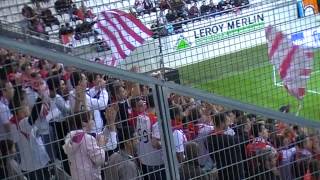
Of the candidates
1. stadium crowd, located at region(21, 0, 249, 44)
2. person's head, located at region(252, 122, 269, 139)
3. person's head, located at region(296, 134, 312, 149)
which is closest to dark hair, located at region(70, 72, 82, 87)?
person's head, located at region(252, 122, 269, 139)

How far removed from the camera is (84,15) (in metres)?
8.22

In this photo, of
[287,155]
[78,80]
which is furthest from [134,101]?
[287,155]

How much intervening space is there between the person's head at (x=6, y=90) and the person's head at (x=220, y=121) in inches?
49.9

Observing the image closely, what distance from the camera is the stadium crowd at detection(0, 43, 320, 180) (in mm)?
2645

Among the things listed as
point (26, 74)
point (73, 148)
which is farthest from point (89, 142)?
point (26, 74)

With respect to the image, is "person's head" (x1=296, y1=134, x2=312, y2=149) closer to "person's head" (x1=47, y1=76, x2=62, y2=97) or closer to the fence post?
the fence post

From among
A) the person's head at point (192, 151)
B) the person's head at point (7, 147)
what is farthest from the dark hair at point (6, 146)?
the person's head at point (192, 151)

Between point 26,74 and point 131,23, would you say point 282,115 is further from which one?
point 131,23

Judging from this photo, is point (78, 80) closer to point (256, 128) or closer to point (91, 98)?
point (91, 98)

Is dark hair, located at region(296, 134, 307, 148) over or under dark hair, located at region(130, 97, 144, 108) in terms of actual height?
under

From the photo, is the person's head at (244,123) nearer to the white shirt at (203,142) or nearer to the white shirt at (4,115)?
the white shirt at (203,142)

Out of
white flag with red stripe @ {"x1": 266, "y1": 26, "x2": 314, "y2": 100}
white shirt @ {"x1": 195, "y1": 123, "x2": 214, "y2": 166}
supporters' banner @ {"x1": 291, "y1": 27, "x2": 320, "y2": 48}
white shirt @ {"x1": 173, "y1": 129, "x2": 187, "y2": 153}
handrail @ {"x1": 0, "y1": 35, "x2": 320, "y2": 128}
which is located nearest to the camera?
handrail @ {"x1": 0, "y1": 35, "x2": 320, "y2": 128}

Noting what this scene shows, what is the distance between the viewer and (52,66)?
312 centimetres

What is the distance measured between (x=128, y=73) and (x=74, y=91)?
324 mm
